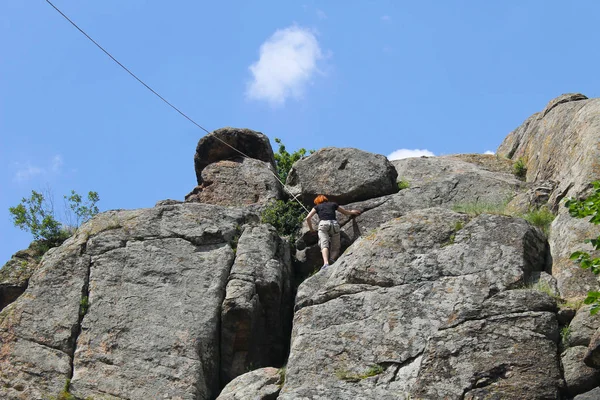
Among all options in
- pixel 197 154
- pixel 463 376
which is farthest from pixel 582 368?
pixel 197 154

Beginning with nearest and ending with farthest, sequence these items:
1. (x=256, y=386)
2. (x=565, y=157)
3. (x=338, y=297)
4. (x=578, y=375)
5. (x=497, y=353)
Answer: (x=578, y=375), (x=497, y=353), (x=256, y=386), (x=338, y=297), (x=565, y=157)

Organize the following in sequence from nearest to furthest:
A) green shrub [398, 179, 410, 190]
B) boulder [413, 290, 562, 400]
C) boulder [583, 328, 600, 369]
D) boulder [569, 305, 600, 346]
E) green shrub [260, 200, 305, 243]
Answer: boulder [583, 328, 600, 369], boulder [413, 290, 562, 400], boulder [569, 305, 600, 346], green shrub [260, 200, 305, 243], green shrub [398, 179, 410, 190]

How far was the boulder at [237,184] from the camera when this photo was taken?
24.8m

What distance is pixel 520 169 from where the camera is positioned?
24.9m

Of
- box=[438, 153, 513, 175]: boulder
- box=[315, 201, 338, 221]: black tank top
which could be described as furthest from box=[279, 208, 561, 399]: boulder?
box=[438, 153, 513, 175]: boulder

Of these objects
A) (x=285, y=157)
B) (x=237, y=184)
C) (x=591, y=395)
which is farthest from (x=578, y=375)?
(x=285, y=157)

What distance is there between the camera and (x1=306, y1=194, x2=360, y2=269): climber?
2142 centimetres

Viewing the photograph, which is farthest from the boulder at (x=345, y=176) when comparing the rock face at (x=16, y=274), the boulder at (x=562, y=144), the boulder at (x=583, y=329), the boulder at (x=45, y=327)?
the boulder at (x=583, y=329)

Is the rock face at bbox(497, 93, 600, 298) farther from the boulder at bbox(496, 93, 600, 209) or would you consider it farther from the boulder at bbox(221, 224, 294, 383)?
the boulder at bbox(221, 224, 294, 383)

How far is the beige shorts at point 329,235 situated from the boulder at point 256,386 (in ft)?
13.5

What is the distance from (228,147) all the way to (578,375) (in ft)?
45.1

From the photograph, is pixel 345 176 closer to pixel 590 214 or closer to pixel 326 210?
pixel 326 210

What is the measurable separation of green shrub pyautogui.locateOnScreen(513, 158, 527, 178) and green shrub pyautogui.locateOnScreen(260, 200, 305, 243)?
5.91 metres

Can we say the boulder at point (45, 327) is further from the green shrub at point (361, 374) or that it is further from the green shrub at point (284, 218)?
the green shrub at point (361, 374)
